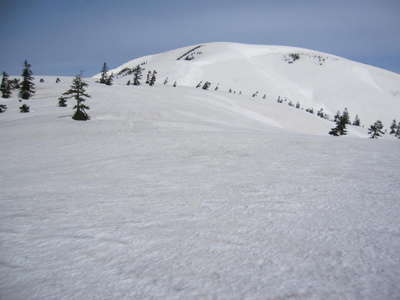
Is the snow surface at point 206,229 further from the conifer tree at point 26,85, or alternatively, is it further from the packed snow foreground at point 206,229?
the conifer tree at point 26,85

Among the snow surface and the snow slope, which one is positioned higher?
the snow slope

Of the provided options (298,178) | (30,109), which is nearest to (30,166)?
(298,178)

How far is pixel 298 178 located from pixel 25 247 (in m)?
6.58

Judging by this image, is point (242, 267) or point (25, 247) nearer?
point (242, 267)

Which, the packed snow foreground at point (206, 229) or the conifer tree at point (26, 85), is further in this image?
the conifer tree at point (26, 85)

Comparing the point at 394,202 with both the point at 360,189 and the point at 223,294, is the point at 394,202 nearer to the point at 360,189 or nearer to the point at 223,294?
the point at 360,189

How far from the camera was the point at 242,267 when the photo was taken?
3.28m

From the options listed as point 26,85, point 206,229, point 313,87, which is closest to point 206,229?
point 206,229

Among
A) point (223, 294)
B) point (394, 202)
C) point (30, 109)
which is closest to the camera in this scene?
point (223, 294)

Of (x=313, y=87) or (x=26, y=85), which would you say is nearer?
(x=26, y=85)

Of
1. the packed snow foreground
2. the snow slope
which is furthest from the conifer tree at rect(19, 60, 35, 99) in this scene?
the snow slope

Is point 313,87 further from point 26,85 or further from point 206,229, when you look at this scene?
point 206,229

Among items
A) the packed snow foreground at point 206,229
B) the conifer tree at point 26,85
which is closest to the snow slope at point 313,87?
the conifer tree at point 26,85

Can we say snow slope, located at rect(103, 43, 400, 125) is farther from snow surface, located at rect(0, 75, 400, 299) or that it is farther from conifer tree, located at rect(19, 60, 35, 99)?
snow surface, located at rect(0, 75, 400, 299)
